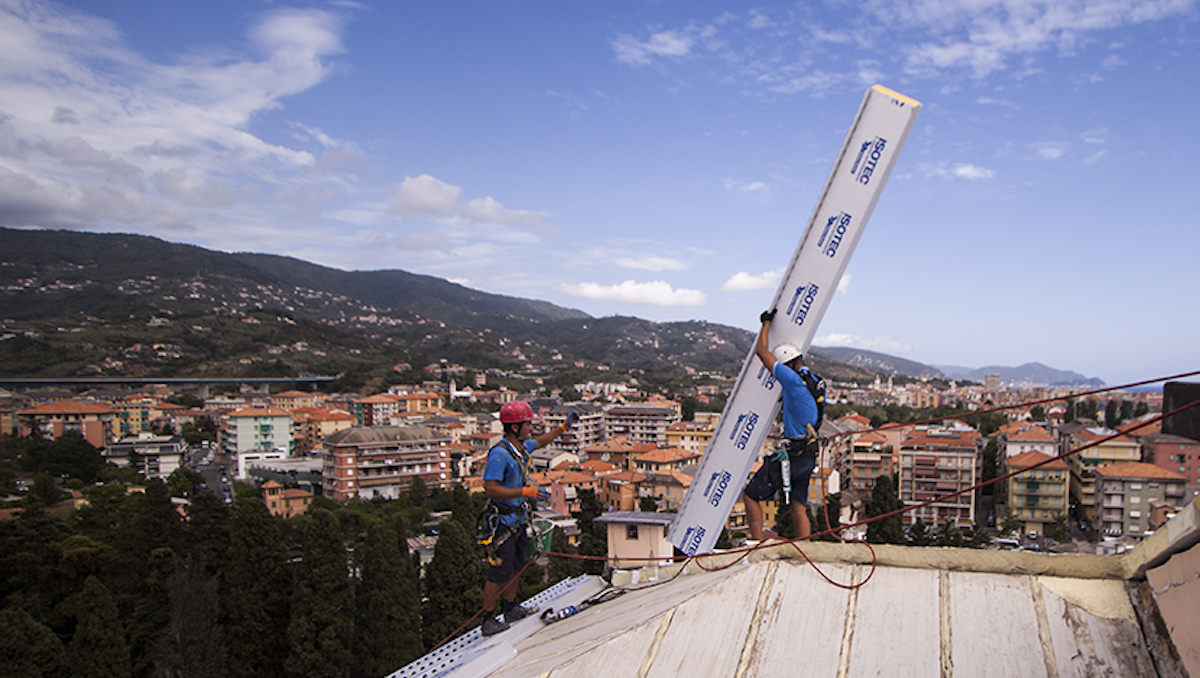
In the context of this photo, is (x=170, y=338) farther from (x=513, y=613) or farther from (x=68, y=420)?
(x=513, y=613)

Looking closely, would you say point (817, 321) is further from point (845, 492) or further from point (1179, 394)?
point (845, 492)

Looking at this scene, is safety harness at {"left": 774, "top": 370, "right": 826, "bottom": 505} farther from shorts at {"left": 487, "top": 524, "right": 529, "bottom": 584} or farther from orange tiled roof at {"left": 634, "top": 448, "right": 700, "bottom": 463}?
orange tiled roof at {"left": 634, "top": 448, "right": 700, "bottom": 463}

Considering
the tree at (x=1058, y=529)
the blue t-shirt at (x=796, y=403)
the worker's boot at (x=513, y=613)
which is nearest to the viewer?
the worker's boot at (x=513, y=613)

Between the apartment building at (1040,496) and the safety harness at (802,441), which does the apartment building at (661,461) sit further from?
the safety harness at (802,441)

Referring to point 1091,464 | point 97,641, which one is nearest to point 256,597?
point 97,641

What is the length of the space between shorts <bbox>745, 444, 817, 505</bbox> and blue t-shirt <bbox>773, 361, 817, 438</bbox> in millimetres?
166

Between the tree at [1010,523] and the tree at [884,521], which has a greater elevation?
the tree at [884,521]

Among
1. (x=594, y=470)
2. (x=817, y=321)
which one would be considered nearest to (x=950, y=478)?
(x=594, y=470)

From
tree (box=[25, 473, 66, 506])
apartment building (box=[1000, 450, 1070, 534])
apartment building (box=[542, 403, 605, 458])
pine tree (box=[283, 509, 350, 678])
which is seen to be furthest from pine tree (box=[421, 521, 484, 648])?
apartment building (box=[542, 403, 605, 458])

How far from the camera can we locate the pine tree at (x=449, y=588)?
1972 centimetres

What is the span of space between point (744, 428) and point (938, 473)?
44.6 metres

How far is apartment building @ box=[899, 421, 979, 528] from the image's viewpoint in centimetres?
4188

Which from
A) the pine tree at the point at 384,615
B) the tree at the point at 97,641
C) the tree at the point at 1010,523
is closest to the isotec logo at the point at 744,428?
the pine tree at the point at 384,615

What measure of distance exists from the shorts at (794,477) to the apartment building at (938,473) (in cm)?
4213
